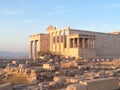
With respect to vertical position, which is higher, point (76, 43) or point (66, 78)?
point (76, 43)

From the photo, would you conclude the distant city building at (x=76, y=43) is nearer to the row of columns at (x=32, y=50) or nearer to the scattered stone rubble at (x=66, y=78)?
the row of columns at (x=32, y=50)

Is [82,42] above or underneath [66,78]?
above

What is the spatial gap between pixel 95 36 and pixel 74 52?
7.48m

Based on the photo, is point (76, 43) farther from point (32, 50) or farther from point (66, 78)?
point (66, 78)

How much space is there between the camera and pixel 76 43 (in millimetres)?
52188

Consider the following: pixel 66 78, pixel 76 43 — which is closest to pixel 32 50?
pixel 76 43

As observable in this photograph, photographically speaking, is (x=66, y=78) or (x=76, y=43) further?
(x=76, y=43)

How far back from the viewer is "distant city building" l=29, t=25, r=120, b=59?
49.5 metres

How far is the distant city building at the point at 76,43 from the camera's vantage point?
49.5 metres

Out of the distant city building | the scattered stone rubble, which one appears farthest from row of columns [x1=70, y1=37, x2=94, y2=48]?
the scattered stone rubble

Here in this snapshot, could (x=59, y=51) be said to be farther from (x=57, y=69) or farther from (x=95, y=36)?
(x=57, y=69)

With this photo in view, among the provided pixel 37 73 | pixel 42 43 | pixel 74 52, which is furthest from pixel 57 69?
pixel 42 43

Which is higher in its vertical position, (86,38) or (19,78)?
(86,38)

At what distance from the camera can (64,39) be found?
52.8 metres
